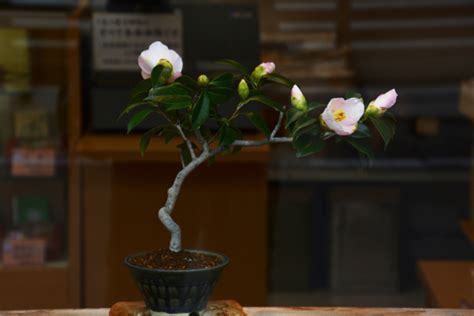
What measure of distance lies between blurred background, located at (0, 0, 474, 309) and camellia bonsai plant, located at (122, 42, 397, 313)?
134cm

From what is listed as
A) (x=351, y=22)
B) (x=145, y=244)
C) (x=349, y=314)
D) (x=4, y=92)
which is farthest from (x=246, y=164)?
(x=349, y=314)

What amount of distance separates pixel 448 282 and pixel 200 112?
1.69m

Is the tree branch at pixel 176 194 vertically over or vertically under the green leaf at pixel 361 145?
under

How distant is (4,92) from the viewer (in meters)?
3.00

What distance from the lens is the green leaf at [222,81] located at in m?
1.43

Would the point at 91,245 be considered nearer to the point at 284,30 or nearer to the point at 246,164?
the point at 246,164

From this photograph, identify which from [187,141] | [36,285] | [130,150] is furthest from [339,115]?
[36,285]

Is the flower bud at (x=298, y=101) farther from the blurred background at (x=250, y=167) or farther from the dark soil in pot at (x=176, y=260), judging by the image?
the blurred background at (x=250, y=167)

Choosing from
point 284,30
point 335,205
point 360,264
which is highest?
point 284,30

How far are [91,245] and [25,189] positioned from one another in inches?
11.1

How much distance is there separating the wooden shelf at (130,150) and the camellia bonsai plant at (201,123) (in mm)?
1345

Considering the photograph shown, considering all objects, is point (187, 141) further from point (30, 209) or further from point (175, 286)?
point (30, 209)

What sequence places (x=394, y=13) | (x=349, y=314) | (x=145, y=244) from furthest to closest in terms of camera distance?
(x=394, y=13)
(x=145, y=244)
(x=349, y=314)

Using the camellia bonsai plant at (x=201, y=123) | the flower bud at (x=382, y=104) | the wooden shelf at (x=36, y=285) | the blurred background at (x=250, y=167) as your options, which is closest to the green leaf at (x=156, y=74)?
the camellia bonsai plant at (x=201, y=123)
